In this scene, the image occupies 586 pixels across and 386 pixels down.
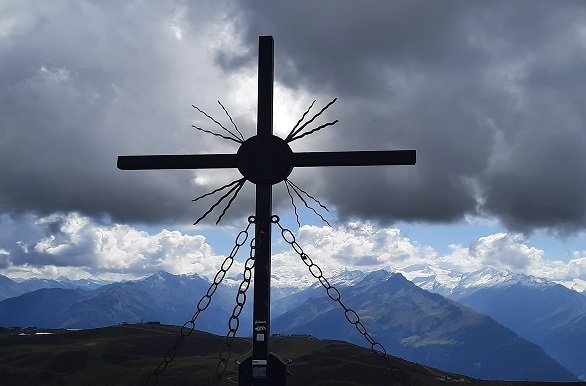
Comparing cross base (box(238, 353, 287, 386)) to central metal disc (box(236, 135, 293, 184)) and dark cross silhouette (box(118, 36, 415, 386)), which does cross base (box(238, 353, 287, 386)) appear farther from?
central metal disc (box(236, 135, 293, 184))

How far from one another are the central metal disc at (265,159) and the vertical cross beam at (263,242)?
0.29 feet

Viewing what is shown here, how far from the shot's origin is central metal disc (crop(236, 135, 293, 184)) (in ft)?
27.7

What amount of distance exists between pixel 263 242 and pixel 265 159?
50.1 inches

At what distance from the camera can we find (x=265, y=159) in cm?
848

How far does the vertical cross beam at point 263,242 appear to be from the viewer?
820cm

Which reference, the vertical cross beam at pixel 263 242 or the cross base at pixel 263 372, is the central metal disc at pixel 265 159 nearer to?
the vertical cross beam at pixel 263 242

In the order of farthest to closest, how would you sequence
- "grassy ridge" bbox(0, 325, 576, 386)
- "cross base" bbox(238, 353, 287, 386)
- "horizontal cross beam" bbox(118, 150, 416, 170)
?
"grassy ridge" bbox(0, 325, 576, 386) → "horizontal cross beam" bbox(118, 150, 416, 170) → "cross base" bbox(238, 353, 287, 386)

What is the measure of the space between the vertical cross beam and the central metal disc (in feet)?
0.29

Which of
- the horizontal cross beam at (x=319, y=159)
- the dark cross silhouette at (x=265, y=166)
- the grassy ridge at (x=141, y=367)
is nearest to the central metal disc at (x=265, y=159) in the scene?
the dark cross silhouette at (x=265, y=166)

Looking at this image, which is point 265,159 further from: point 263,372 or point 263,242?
point 263,372

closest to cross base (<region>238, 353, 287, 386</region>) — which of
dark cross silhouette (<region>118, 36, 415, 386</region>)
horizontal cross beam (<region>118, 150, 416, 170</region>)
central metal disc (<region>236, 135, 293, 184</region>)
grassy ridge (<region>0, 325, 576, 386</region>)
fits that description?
dark cross silhouette (<region>118, 36, 415, 386</region>)

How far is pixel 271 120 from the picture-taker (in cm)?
867

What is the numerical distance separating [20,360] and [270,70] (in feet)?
643

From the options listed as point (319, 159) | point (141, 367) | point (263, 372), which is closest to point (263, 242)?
point (319, 159)
